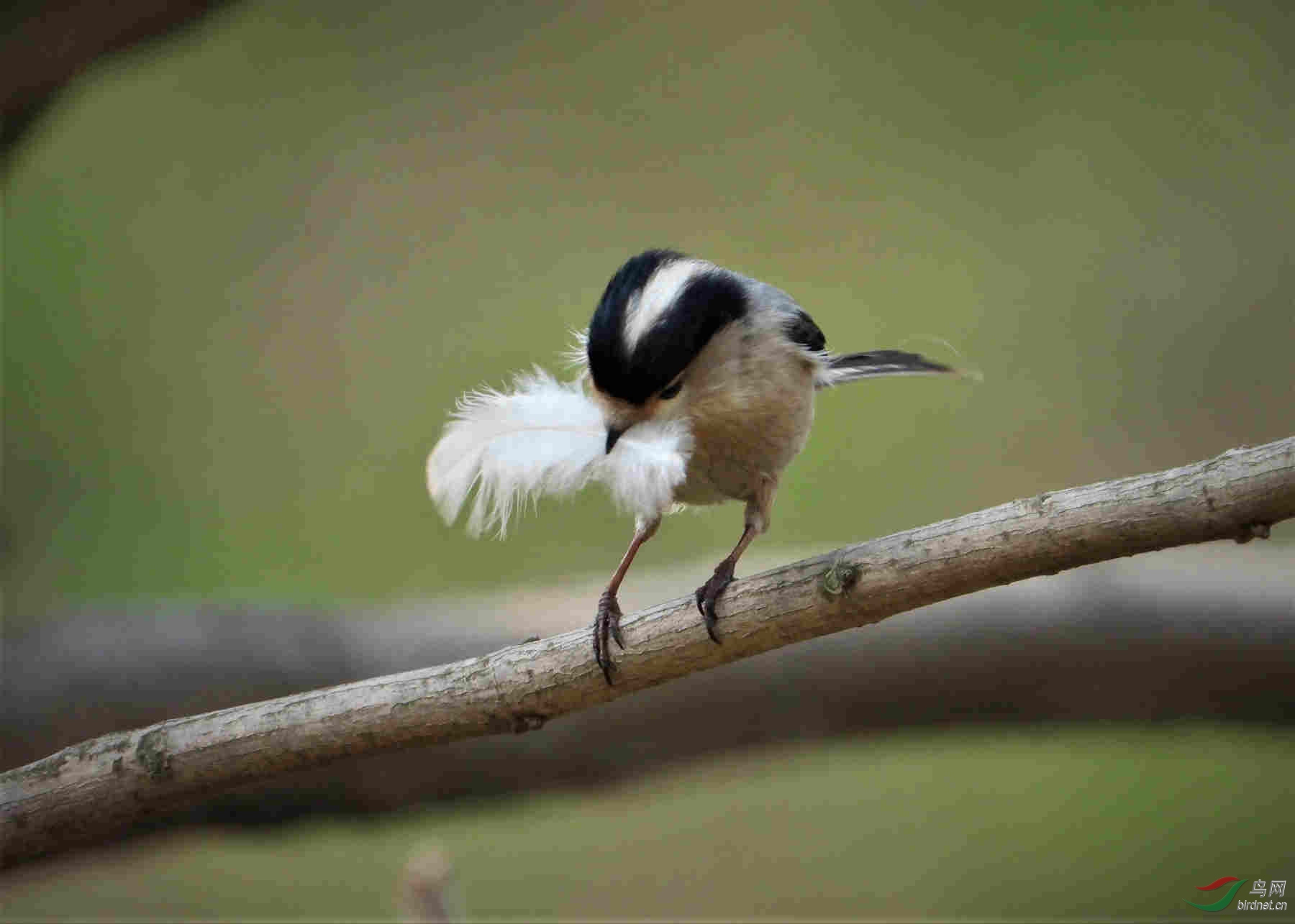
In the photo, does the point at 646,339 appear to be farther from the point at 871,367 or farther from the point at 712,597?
the point at 871,367

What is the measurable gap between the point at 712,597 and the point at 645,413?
0.16 meters

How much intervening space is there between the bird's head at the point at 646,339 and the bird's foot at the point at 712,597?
15 centimetres

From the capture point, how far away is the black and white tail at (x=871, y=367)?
108cm

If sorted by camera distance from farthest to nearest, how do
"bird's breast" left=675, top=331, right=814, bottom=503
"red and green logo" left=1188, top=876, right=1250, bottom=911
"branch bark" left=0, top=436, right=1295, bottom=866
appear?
"red and green logo" left=1188, top=876, right=1250, bottom=911 < "bird's breast" left=675, top=331, right=814, bottom=503 < "branch bark" left=0, top=436, right=1295, bottom=866

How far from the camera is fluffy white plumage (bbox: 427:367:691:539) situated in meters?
0.85

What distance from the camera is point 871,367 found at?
113 centimetres

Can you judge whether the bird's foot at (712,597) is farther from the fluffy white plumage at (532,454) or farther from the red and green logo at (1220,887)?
the red and green logo at (1220,887)

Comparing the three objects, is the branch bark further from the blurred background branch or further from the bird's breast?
the blurred background branch

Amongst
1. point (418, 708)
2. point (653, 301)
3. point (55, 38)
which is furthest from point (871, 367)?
point (55, 38)

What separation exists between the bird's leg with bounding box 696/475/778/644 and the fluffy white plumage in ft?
0.28

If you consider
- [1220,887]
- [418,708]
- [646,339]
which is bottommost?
[1220,887]

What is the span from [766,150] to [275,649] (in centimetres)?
105

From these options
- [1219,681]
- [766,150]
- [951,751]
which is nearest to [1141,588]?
[1219,681]

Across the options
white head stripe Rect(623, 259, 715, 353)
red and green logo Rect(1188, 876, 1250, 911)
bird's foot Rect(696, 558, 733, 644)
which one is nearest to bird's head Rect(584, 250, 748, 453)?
white head stripe Rect(623, 259, 715, 353)
